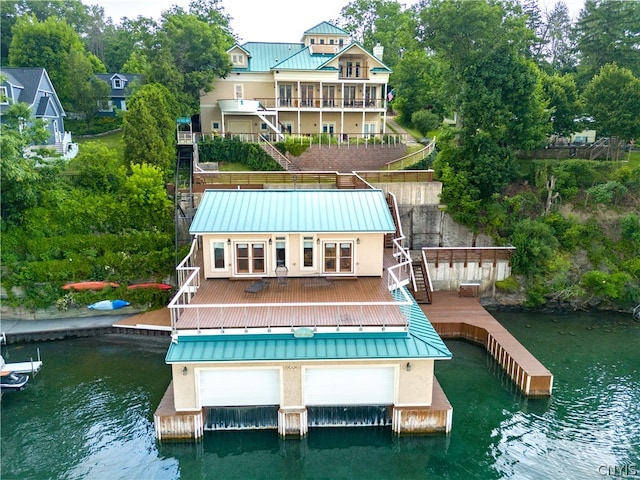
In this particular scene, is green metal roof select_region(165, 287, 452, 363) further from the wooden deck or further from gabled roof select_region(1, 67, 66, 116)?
gabled roof select_region(1, 67, 66, 116)

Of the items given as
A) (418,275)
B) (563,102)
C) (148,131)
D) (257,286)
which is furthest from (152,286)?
(563,102)

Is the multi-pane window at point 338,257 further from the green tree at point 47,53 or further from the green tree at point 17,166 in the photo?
the green tree at point 47,53

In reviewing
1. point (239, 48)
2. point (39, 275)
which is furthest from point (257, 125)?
point (39, 275)

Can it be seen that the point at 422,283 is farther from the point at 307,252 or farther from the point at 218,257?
the point at 218,257

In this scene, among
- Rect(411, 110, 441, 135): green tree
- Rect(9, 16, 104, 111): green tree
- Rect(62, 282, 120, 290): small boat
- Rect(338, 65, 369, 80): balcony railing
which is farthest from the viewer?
Rect(9, 16, 104, 111): green tree

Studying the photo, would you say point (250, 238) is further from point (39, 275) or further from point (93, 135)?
point (93, 135)

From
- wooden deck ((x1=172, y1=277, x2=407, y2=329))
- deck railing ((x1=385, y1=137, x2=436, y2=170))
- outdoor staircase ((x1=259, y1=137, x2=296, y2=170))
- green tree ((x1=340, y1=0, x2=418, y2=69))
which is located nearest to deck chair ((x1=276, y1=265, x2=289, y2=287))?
wooden deck ((x1=172, y1=277, x2=407, y2=329))

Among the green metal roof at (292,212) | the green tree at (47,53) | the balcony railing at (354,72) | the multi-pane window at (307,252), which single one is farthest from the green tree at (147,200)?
the green tree at (47,53)
